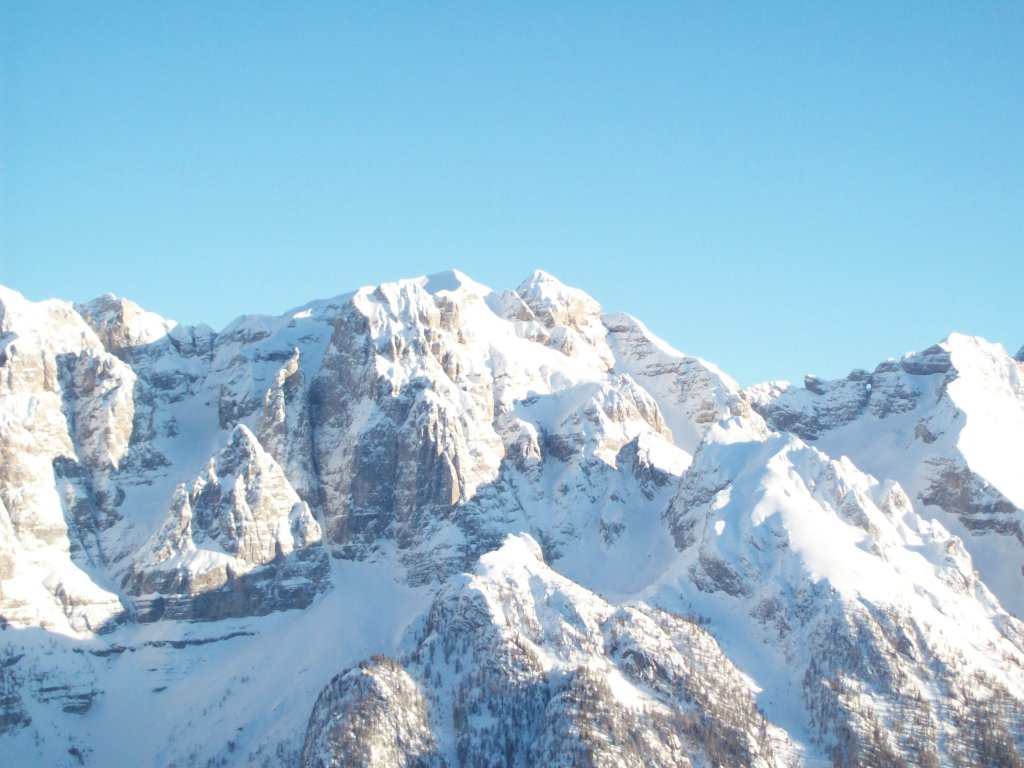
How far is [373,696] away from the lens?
199875 millimetres

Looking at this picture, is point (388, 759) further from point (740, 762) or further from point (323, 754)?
point (740, 762)

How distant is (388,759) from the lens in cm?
19338

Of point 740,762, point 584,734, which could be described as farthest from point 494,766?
point 740,762

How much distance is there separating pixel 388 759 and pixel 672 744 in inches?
1575

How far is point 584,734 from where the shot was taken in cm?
19350

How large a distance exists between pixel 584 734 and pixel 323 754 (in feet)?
118

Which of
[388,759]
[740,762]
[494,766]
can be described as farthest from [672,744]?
[388,759]

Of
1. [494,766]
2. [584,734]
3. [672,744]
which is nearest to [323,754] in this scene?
[494,766]

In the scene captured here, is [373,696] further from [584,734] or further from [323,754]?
[584,734]

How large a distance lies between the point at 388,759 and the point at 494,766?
15.4m

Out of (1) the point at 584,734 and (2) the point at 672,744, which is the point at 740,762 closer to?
A: (2) the point at 672,744

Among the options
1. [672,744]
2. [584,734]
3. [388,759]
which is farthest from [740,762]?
[388,759]

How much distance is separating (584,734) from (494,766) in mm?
14461

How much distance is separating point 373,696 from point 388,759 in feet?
33.0
